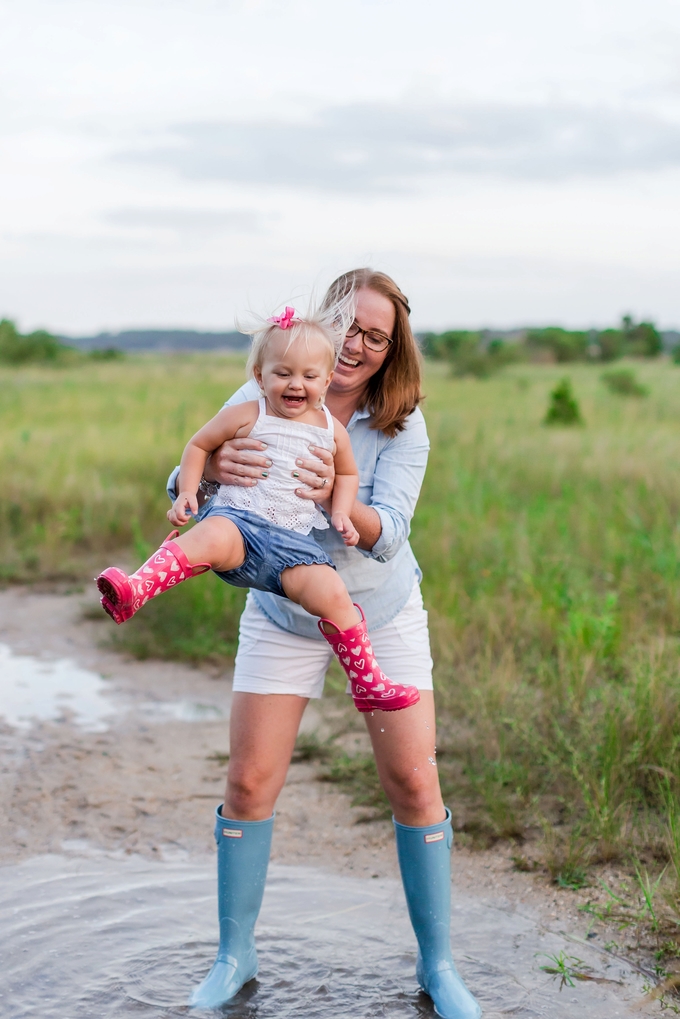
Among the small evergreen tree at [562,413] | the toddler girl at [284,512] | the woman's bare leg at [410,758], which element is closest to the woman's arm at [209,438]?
the toddler girl at [284,512]

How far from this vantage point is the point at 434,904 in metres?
2.89

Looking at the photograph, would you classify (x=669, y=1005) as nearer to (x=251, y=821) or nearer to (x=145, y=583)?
(x=251, y=821)

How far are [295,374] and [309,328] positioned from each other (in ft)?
0.40

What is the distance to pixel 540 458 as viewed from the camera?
37.2 ft

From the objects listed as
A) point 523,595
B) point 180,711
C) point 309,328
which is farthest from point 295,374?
point 523,595

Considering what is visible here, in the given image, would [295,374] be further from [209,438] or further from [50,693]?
[50,693]

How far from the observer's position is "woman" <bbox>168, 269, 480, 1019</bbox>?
2.81m

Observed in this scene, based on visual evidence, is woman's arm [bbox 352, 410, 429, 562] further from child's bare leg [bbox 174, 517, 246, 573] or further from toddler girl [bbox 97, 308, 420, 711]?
child's bare leg [bbox 174, 517, 246, 573]

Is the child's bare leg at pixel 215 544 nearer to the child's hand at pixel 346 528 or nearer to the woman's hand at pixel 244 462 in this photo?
the woman's hand at pixel 244 462

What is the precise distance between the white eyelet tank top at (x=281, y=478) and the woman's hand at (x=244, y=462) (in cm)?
2

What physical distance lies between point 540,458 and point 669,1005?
28.4ft

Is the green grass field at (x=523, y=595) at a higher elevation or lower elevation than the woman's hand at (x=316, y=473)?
lower

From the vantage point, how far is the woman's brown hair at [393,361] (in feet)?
9.48

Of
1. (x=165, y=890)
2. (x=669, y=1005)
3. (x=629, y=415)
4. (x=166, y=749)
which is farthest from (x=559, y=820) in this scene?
(x=629, y=415)
